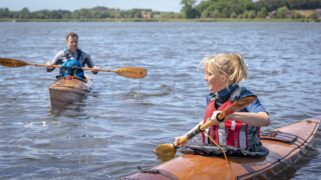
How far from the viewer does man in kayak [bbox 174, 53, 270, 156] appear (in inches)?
192

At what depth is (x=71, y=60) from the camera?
36.9 ft

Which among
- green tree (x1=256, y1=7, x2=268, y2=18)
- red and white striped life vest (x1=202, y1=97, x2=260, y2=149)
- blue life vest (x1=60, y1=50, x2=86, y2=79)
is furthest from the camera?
green tree (x1=256, y1=7, x2=268, y2=18)

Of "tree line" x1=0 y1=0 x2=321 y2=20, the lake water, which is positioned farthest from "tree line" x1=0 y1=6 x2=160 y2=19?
the lake water

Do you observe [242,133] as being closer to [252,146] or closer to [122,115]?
[252,146]

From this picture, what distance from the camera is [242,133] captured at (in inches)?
205

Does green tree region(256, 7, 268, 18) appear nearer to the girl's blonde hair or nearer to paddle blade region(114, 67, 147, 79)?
paddle blade region(114, 67, 147, 79)

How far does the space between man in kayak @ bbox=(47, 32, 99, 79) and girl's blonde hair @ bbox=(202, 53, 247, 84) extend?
6369mm

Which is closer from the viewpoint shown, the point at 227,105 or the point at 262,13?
the point at 227,105

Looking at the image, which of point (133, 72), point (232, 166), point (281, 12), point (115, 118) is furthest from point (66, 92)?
point (281, 12)

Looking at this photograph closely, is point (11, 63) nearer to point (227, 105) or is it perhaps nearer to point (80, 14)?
point (227, 105)

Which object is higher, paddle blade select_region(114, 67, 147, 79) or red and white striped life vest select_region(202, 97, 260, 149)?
red and white striped life vest select_region(202, 97, 260, 149)

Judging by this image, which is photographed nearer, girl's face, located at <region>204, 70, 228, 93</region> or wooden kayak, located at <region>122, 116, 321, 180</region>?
wooden kayak, located at <region>122, 116, 321, 180</region>

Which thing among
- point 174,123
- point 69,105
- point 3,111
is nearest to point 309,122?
point 174,123

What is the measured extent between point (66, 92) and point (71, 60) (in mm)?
949
